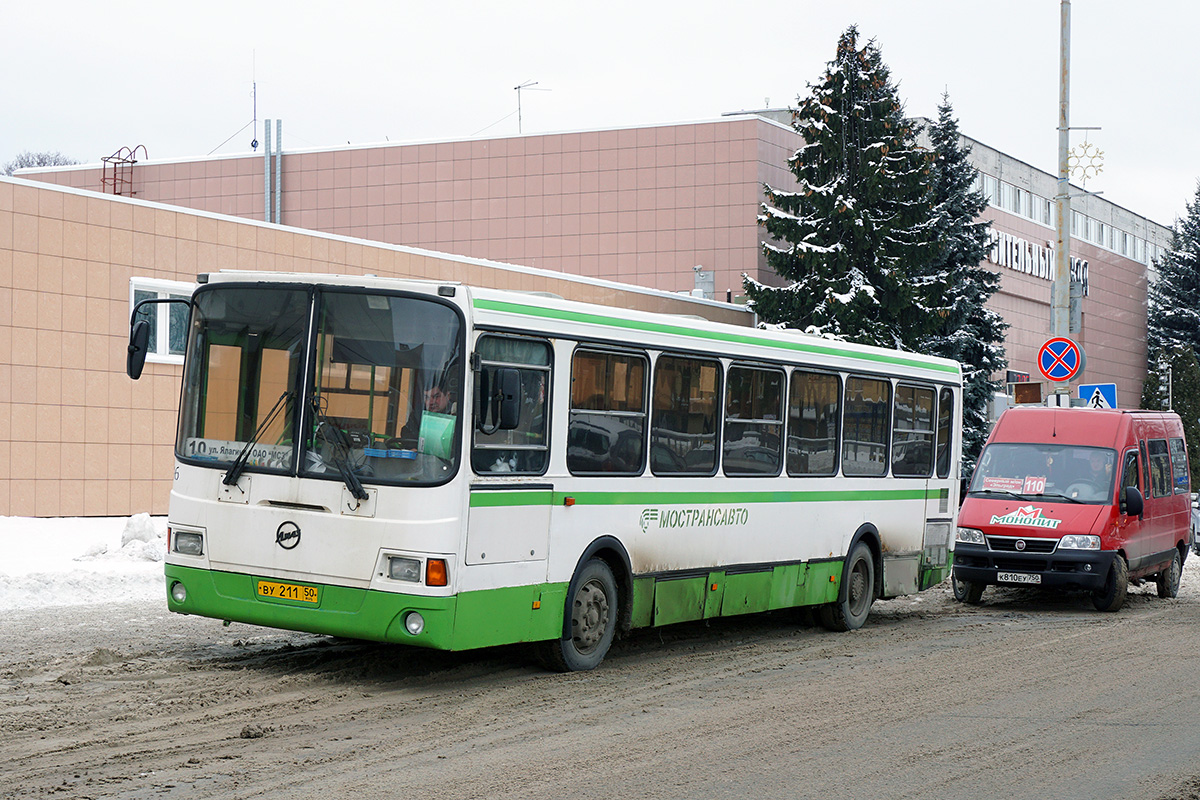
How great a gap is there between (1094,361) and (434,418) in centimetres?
6301

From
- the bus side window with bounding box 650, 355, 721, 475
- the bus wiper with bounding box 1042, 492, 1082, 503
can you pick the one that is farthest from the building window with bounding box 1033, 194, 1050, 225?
the bus side window with bounding box 650, 355, 721, 475

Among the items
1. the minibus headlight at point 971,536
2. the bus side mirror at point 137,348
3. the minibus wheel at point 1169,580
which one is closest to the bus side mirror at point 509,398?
the bus side mirror at point 137,348

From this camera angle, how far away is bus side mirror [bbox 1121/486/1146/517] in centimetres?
A: 1781

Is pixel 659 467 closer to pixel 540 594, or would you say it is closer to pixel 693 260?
pixel 540 594

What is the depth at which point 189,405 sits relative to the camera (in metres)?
10.3

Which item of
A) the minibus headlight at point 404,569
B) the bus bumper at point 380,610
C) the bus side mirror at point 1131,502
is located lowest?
the bus bumper at point 380,610

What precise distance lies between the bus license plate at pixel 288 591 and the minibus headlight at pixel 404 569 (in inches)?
21.8

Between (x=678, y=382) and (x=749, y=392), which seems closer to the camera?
(x=678, y=382)

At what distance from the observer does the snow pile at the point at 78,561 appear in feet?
48.9

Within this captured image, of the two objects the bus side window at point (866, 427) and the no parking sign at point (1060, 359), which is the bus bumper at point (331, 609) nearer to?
the bus side window at point (866, 427)

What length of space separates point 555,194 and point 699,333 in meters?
35.8

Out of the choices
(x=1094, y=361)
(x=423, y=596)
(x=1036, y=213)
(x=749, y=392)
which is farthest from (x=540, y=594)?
(x=1094, y=361)

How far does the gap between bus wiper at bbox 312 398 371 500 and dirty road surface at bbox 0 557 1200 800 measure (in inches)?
55.9

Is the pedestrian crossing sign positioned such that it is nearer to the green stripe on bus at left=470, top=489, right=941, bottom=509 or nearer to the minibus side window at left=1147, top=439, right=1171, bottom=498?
A: the minibus side window at left=1147, top=439, right=1171, bottom=498
